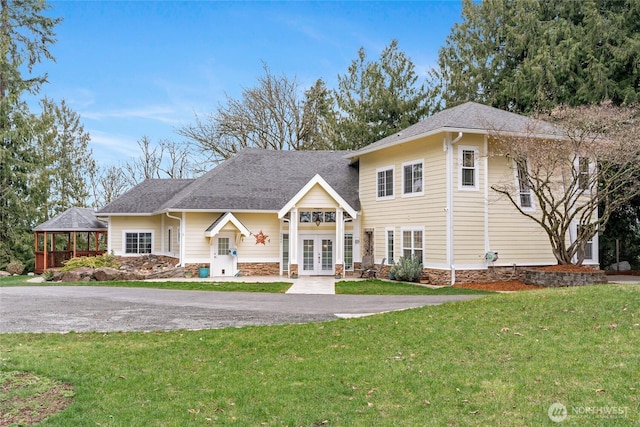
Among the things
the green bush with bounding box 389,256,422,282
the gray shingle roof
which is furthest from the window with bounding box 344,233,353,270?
the gray shingle roof

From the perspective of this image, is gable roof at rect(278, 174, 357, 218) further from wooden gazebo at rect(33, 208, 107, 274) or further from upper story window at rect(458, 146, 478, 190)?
wooden gazebo at rect(33, 208, 107, 274)

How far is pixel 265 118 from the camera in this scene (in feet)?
127

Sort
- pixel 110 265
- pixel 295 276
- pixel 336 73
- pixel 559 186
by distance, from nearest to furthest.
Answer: pixel 559 186, pixel 295 276, pixel 110 265, pixel 336 73

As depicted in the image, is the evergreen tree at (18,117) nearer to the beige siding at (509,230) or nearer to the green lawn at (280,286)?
the green lawn at (280,286)

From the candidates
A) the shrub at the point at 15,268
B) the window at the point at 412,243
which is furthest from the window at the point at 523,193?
the shrub at the point at 15,268

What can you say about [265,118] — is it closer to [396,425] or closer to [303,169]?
[303,169]

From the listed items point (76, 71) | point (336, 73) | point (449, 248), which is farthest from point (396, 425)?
point (336, 73)

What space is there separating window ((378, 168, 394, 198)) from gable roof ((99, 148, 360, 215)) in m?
1.78

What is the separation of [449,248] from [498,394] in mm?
12803

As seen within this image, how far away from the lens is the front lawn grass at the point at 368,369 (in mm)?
5267

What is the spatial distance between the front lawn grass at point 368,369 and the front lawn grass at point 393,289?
20.1ft

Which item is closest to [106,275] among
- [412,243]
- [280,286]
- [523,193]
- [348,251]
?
[280,286]

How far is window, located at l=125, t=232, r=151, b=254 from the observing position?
27141 mm

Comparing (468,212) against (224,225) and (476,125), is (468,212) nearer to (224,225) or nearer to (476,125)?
(476,125)
